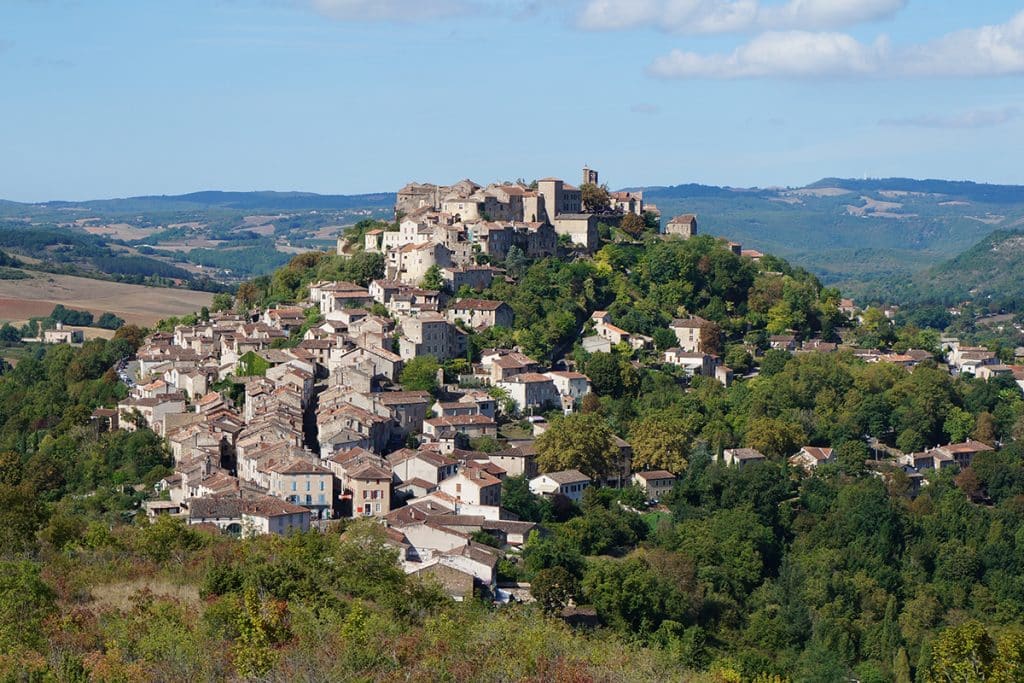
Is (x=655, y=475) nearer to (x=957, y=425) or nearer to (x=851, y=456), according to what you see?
(x=851, y=456)

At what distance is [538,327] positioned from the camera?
48375 millimetres

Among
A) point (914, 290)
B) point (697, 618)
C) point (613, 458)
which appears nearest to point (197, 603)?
point (697, 618)

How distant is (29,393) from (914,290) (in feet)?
405

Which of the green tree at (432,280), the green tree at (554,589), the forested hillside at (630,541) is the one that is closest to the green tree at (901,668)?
the forested hillside at (630,541)

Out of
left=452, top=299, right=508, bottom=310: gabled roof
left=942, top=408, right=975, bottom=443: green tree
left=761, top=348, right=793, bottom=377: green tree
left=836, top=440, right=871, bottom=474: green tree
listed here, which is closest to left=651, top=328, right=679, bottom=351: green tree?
left=761, top=348, right=793, bottom=377: green tree

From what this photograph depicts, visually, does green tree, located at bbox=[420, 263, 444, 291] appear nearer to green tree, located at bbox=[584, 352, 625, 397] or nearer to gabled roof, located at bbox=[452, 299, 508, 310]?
gabled roof, located at bbox=[452, 299, 508, 310]

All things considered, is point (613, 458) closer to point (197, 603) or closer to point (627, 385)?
point (627, 385)

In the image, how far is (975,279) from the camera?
→ 536 ft

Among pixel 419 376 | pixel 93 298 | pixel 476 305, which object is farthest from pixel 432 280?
pixel 93 298

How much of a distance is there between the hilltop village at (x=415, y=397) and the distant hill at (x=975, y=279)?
293 ft

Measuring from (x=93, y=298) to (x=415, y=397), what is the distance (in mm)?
64509

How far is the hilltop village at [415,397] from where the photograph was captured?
116 feet

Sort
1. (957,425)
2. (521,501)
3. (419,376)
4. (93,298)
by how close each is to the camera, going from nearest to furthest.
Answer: (521,501) < (419,376) < (957,425) < (93,298)

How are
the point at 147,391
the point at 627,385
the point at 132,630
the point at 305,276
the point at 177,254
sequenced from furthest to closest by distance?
the point at 177,254, the point at 305,276, the point at 627,385, the point at 147,391, the point at 132,630
